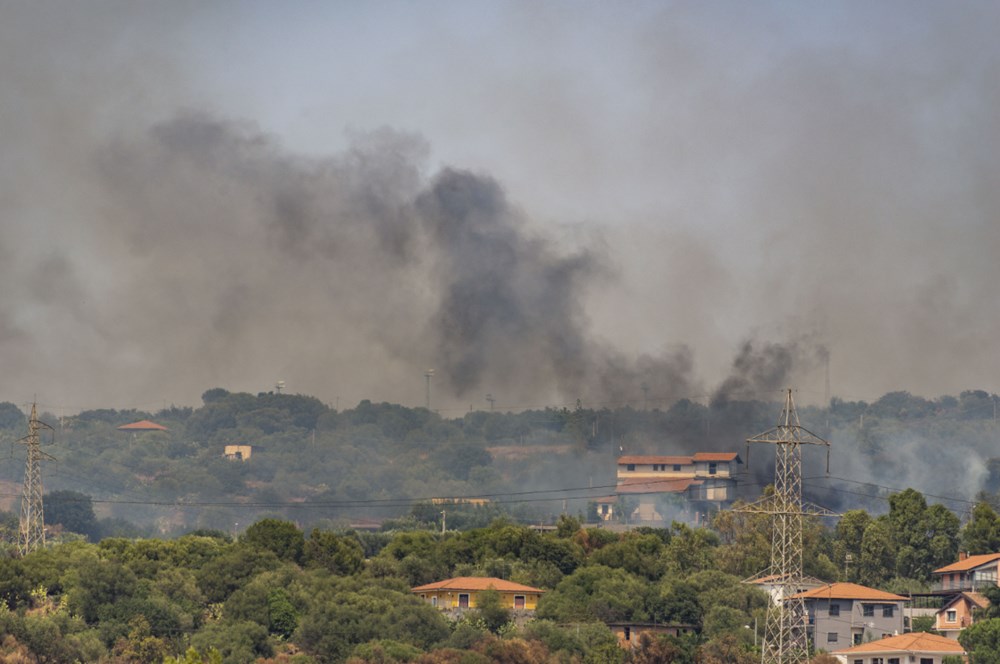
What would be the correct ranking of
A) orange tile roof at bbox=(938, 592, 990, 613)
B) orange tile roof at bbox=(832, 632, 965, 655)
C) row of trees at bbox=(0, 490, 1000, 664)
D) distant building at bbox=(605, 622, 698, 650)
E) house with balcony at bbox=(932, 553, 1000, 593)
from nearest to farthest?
orange tile roof at bbox=(832, 632, 965, 655) → row of trees at bbox=(0, 490, 1000, 664) → distant building at bbox=(605, 622, 698, 650) → orange tile roof at bbox=(938, 592, 990, 613) → house with balcony at bbox=(932, 553, 1000, 593)

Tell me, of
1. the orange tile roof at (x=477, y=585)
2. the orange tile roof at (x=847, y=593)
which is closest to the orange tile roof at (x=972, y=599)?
the orange tile roof at (x=847, y=593)

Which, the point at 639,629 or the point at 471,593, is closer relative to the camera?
the point at 639,629

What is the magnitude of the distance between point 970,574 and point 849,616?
13.9m

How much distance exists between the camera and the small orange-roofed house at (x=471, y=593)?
12531cm

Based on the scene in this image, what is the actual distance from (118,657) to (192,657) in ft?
124

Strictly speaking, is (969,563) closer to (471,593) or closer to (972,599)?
(972,599)

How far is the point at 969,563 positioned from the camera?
13262cm

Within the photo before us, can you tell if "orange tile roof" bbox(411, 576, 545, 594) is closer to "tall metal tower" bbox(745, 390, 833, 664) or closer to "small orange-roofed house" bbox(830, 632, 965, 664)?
"tall metal tower" bbox(745, 390, 833, 664)

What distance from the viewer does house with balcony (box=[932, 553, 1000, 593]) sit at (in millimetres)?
129750

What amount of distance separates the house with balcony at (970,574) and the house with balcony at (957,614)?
187 inches

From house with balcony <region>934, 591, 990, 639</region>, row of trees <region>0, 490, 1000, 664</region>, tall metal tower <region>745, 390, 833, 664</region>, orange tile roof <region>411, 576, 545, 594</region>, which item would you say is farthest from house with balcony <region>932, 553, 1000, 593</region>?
orange tile roof <region>411, 576, 545, 594</region>

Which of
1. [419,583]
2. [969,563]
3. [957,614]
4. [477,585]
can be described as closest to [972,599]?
[957,614]

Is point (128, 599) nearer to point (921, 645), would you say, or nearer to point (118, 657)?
point (118, 657)

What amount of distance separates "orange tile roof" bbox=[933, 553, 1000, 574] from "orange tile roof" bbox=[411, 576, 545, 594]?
101 ft
